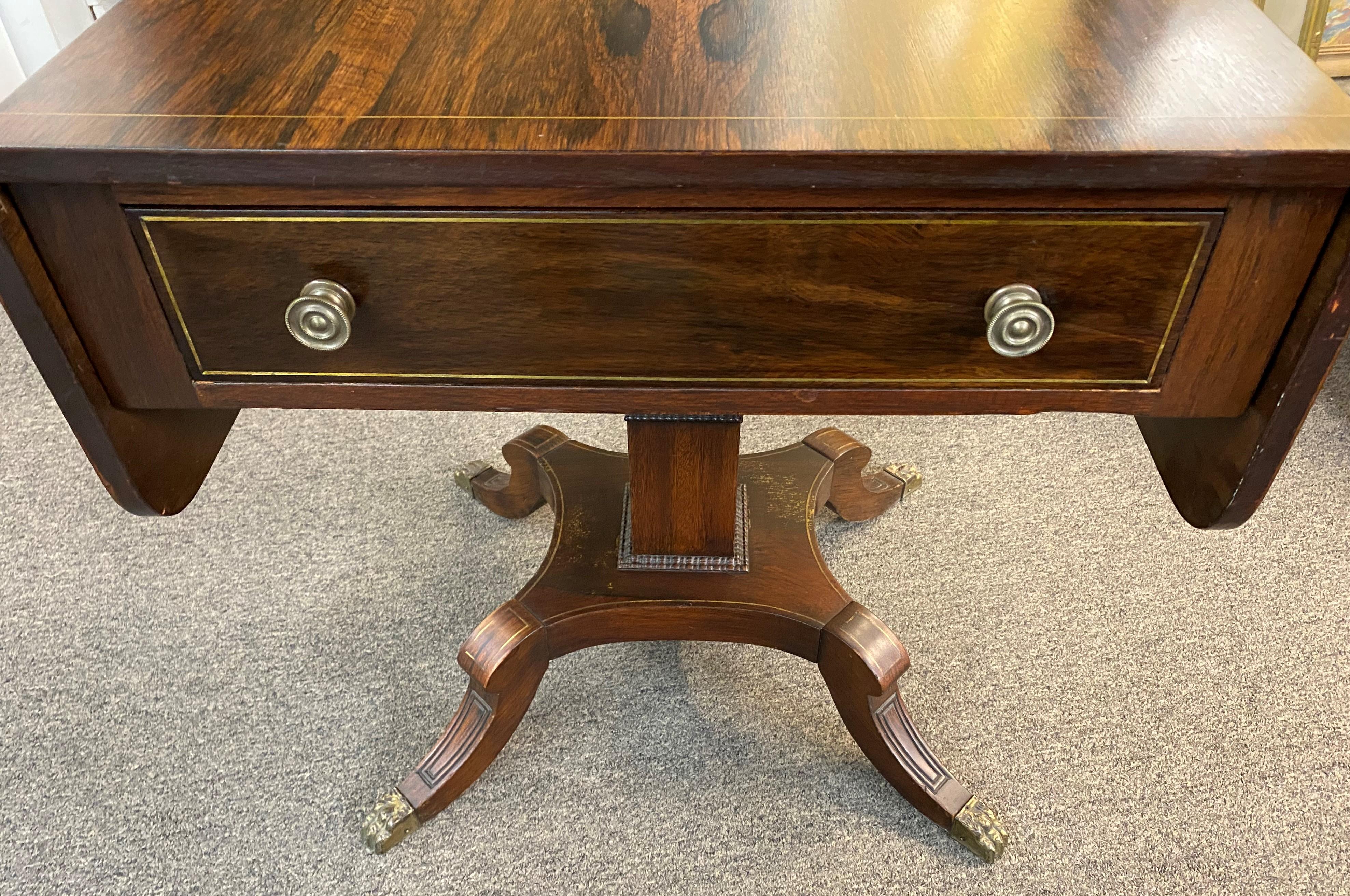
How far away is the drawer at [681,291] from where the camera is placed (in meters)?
0.64

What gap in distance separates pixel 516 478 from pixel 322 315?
2.14ft

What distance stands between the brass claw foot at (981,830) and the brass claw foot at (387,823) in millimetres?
548

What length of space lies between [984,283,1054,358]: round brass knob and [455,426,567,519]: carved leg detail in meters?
0.67

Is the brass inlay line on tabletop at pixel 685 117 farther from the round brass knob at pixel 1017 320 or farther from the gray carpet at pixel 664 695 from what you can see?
the gray carpet at pixel 664 695

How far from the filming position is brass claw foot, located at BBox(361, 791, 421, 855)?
101 centimetres

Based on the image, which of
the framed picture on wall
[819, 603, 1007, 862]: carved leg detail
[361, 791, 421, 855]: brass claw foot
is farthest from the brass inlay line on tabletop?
the framed picture on wall

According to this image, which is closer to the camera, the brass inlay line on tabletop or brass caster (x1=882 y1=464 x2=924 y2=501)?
the brass inlay line on tabletop

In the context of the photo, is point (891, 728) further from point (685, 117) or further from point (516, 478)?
point (685, 117)

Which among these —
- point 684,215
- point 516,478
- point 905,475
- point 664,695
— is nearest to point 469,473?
point 516,478

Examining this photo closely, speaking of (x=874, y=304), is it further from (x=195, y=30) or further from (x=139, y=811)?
(x=139, y=811)

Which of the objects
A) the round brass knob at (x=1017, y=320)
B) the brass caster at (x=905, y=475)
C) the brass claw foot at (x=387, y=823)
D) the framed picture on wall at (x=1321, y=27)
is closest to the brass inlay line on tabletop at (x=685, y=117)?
the round brass knob at (x=1017, y=320)

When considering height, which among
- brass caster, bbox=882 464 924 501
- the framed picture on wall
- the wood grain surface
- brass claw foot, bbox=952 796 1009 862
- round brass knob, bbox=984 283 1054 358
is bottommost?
brass caster, bbox=882 464 924 501

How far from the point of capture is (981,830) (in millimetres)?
1006

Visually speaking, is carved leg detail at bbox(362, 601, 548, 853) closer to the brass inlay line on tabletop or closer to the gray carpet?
the gray carpet
